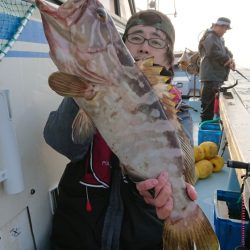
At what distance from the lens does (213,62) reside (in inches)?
274

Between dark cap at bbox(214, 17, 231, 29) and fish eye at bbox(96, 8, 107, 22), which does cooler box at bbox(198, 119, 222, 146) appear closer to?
dark cap at bbox(214, 17, 231, 29)

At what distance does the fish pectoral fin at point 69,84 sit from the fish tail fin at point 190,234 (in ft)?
2.47

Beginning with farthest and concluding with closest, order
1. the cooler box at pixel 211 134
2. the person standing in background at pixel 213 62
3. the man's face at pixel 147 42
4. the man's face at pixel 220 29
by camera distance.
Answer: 1. the man's face at pixel 220 29
2. the person standing in background at pixel 213 62
3. the cooler box at pixel 211 134
4. the man's face at pixel 147 42

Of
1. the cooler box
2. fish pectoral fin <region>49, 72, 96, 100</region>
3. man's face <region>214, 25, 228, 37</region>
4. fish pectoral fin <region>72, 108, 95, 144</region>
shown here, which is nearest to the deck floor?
the cooler box

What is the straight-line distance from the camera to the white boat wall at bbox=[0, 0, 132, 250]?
1615 mm

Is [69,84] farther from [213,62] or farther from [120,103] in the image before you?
[213,62]

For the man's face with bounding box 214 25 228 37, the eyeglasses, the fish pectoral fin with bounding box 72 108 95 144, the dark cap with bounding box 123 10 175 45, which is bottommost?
the man's face with bounding box 214 25 228 37

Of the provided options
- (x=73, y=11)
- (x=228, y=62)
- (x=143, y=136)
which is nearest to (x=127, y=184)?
(x=143, y=136)

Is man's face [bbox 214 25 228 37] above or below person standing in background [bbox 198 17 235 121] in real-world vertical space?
above

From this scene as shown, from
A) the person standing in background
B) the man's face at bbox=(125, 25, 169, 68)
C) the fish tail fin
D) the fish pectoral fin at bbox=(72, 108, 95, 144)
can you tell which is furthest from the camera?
the person standing in background

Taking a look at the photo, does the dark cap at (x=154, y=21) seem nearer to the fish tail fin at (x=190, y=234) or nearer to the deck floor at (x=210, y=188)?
the fish tail fin at (x=190, y=234)

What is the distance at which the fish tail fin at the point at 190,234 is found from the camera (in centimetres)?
160

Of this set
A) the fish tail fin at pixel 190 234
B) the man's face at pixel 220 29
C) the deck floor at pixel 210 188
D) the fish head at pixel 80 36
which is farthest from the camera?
the man's face at pixel 220 29

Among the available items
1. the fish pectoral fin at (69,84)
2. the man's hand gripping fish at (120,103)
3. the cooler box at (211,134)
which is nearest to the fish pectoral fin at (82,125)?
the man's hand gripping fish at (120,103)
